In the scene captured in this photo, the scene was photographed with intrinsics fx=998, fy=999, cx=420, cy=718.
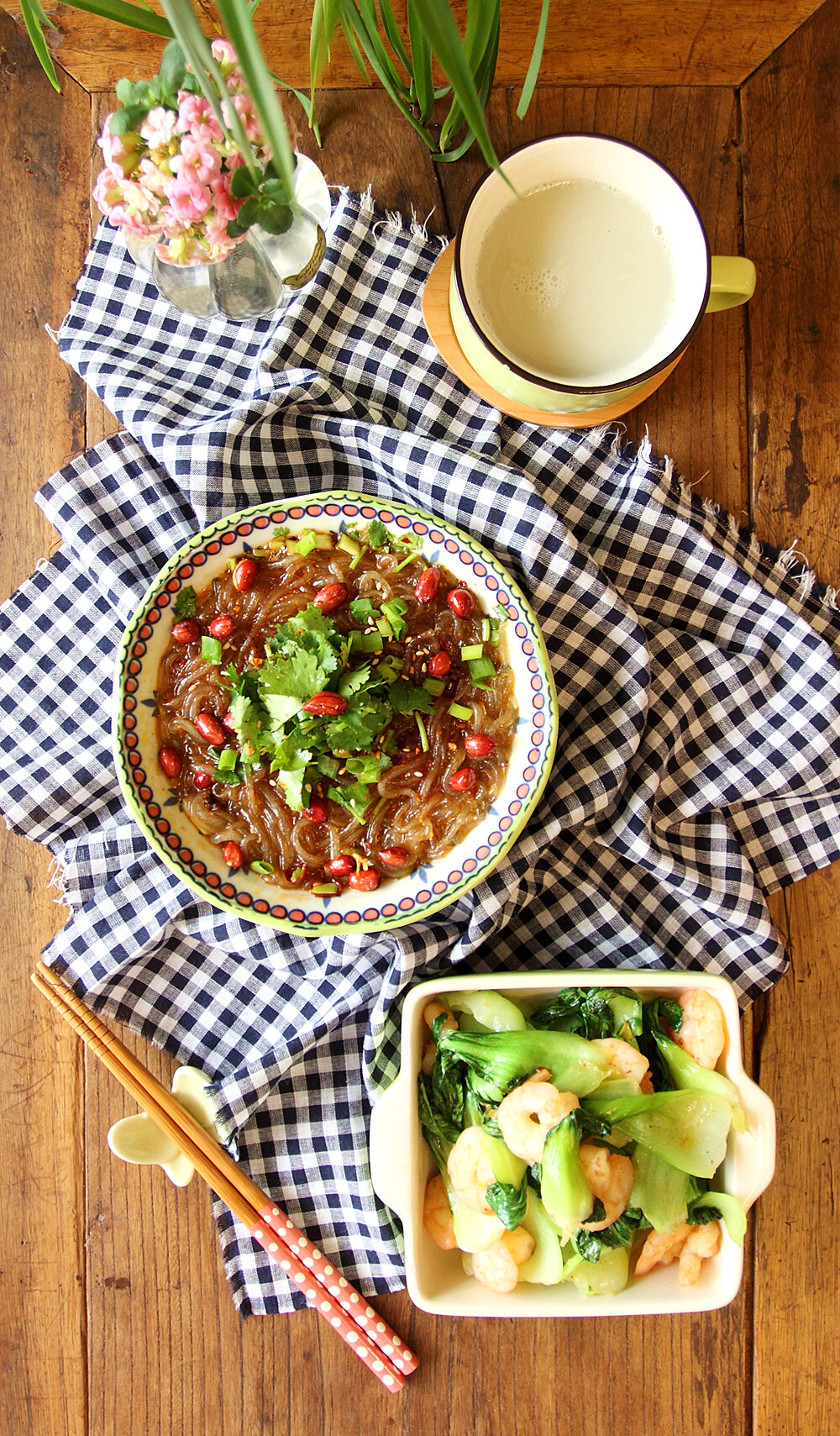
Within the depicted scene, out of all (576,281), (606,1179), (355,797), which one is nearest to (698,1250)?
(606,1179)

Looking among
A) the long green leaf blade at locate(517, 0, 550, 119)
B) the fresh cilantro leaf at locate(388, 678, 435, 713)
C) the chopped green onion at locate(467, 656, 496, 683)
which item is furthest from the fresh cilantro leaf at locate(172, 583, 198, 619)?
the long green leaf blade at locate(517, 0, 550, 119)

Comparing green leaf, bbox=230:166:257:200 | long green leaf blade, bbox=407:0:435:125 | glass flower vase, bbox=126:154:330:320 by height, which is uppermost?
long green leaf blade, bbox=407:0:435:125

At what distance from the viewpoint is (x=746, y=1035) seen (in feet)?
9.32

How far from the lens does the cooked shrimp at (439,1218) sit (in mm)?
2514

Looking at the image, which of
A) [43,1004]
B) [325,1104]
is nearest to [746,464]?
[325,1104]

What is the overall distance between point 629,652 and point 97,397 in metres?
1.69

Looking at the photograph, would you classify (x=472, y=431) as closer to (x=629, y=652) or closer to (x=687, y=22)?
(x=629, y=652)

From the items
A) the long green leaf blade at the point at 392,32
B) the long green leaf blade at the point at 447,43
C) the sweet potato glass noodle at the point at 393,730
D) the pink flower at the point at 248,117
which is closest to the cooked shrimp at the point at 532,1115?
the sweet potato glass noodle at the point at 393,730

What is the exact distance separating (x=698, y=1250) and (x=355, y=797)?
140cm

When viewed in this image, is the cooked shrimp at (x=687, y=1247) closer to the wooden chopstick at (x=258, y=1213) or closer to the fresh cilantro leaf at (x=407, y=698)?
the wooden chopstick at (x=258, y=1213)

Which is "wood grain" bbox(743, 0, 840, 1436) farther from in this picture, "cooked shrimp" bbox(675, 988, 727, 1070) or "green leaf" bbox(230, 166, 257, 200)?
"green leaf" bbox(230, 166, 257, 200)

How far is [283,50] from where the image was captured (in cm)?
275

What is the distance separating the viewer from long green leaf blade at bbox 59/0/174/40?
2.22 meters

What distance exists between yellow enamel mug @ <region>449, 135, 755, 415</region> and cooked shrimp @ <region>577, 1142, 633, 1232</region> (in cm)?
183
